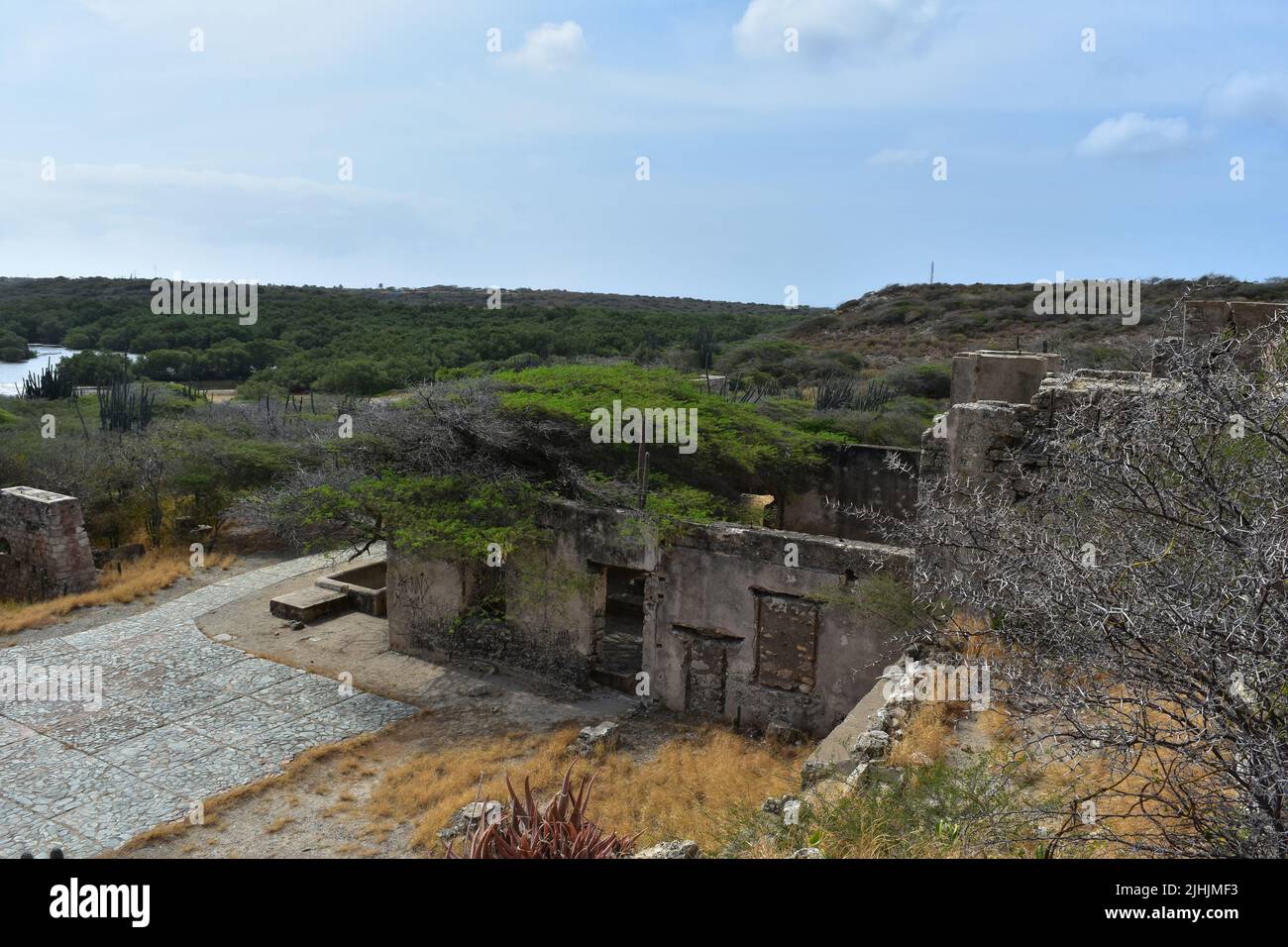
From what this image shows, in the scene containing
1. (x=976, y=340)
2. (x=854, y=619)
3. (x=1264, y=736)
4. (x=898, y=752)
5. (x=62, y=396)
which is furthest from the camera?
(x=976, y=340)

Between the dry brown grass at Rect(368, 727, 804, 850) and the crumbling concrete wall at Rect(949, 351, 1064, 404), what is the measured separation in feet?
16.9

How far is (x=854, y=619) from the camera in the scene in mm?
11914

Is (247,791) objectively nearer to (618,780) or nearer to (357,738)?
(357,738)

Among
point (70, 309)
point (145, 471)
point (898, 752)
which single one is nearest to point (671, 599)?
point (898, 752)

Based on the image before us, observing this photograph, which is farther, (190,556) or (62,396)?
(62,396)

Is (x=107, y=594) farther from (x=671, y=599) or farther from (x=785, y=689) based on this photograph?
(x=785, y=689)

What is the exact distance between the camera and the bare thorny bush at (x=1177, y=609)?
13.4 ft

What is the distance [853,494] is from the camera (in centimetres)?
1659

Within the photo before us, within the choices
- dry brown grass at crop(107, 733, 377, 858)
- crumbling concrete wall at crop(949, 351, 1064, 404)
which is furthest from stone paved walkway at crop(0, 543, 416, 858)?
crumbling concrete wall at crop(949, 351, 1064, 404)

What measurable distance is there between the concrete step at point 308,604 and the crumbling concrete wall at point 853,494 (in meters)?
8.01

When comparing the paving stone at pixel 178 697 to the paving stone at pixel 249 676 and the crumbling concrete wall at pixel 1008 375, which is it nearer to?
the paving stone at pixel 249 676

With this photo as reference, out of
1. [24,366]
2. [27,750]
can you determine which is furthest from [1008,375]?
[24,366]
